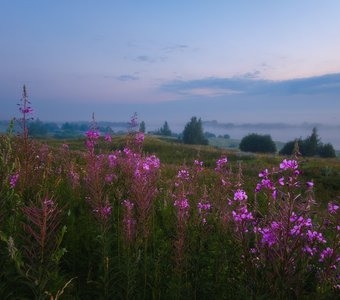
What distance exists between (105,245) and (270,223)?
1.64 meters

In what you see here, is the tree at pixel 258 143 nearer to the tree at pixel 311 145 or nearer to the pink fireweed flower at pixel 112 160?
the tree at pixel 311 145

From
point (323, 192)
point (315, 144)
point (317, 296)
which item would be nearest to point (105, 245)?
point (317, 296)

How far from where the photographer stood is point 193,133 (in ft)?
456

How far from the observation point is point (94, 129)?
5027 mm

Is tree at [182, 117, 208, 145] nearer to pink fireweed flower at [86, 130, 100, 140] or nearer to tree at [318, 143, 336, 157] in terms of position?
Answer: tree at [318, 143, 336, 157]

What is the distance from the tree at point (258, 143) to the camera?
10700cm

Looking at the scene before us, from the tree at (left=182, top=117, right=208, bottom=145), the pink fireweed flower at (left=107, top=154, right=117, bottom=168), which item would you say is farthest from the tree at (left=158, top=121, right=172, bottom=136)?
the pink fireweed flower at (left=107, top=154, right=117, bottom=168)

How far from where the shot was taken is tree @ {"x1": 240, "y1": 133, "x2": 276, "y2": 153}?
351 ft

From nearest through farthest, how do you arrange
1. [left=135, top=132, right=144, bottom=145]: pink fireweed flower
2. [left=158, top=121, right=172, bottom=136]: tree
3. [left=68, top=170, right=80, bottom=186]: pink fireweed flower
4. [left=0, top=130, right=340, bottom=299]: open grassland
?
1. [left=0, top=130, right=340, bottom=299]: open grassland
2. [left=135, top=132, right=144, bottom=145]: pink fireweed flower
3. [left=68, top=170, right=80, bottom=186]: pink fireweed flower
4. [left=158, top=121, right=172, bottom=136]: tree

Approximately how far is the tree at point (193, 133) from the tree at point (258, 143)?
2588cm

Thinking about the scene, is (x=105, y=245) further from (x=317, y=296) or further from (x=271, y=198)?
(x=317, y=296)

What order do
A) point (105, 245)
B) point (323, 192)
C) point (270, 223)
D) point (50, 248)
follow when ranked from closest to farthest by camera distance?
point (50, 248) < point (270, 223) < point (105, 245) < point (323, 192)

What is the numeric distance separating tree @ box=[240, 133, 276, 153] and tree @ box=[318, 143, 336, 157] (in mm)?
12929

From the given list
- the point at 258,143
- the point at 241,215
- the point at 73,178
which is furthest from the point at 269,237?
the point at 258,143
